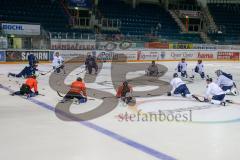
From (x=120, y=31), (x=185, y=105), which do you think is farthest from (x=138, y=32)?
(x=185, y=105)

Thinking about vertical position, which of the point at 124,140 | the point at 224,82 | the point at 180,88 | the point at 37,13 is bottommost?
the point at 124,140

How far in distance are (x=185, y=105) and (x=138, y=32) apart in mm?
31216

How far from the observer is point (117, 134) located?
962 cm

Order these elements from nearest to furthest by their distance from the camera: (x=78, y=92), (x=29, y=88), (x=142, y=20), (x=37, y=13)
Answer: (x=78, y=92) < (x=29, y=88) < (x=37, y=13) < (x=142, y=20)

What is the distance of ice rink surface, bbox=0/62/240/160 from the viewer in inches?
314

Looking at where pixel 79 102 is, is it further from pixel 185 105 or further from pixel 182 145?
pixel 182 145

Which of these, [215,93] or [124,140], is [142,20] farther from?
[124,140]

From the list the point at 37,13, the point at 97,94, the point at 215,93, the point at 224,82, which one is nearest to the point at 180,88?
the point at 224,82

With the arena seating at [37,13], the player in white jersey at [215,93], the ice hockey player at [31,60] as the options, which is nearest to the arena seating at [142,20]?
the arena seating at [37,13]

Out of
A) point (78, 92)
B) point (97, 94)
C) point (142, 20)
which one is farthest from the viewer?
point (142, 20)

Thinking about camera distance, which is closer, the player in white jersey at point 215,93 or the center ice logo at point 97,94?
the center ice logo at point 97,94

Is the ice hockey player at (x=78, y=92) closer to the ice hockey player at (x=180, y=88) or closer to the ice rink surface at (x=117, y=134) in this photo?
the ice rink surface at (x=117, y=134)

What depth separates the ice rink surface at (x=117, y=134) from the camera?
314 inches

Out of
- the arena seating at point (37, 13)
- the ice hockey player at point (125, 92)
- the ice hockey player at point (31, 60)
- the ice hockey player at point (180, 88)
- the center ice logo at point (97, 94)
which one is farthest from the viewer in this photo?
the arena seating at point (37, 13)
